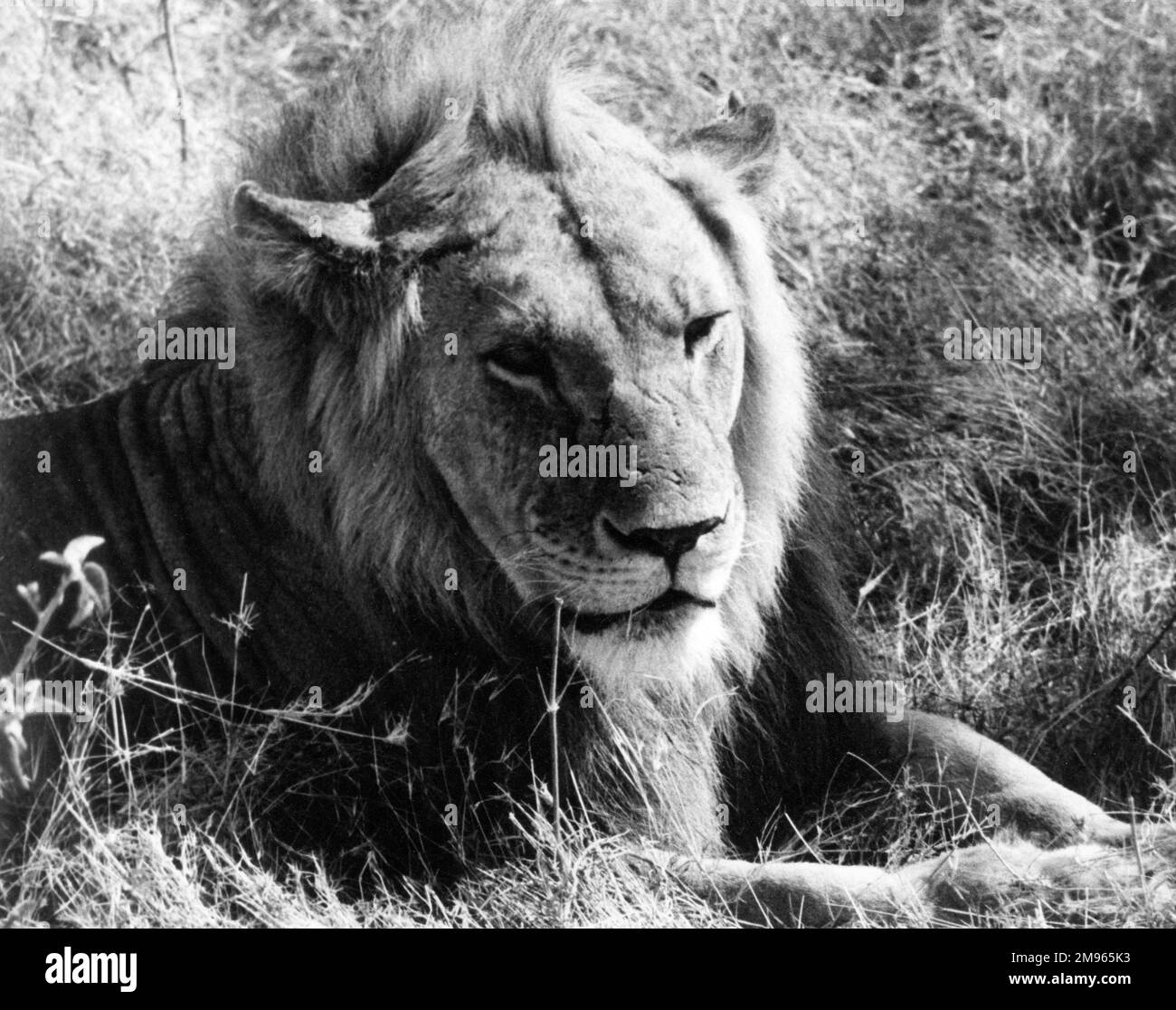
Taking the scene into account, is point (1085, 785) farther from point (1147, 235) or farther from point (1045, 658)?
point (1147, 235)

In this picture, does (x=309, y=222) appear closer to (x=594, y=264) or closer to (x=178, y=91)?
(x=594, y=264)

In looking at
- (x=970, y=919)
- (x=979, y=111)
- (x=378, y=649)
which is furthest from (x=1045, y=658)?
(x=979, y=111)

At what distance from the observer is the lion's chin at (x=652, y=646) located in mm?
3758

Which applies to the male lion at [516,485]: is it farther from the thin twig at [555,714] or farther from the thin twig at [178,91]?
the thin twig at [178,91]

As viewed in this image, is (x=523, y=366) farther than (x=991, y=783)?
No

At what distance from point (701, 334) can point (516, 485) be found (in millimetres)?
492

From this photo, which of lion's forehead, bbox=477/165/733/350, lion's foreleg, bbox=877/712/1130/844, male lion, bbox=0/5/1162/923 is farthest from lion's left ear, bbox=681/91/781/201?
lion's foreleg, bbox=877/712/1130/844

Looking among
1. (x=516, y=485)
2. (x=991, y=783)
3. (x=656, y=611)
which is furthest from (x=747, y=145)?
(x=991, y=783)

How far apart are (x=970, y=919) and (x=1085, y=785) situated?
0.91 m

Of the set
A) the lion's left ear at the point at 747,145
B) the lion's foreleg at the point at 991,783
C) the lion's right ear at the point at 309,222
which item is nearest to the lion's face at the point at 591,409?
the lion's right ear at the point at 309,222

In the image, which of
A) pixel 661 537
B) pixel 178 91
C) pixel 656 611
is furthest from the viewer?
pixel 178 91

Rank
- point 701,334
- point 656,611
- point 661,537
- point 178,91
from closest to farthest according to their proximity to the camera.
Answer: point 661,537
point 656,611
point 701,334
point 178,91

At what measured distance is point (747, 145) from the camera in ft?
13.8

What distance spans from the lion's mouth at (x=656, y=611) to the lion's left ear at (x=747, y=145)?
100cm
